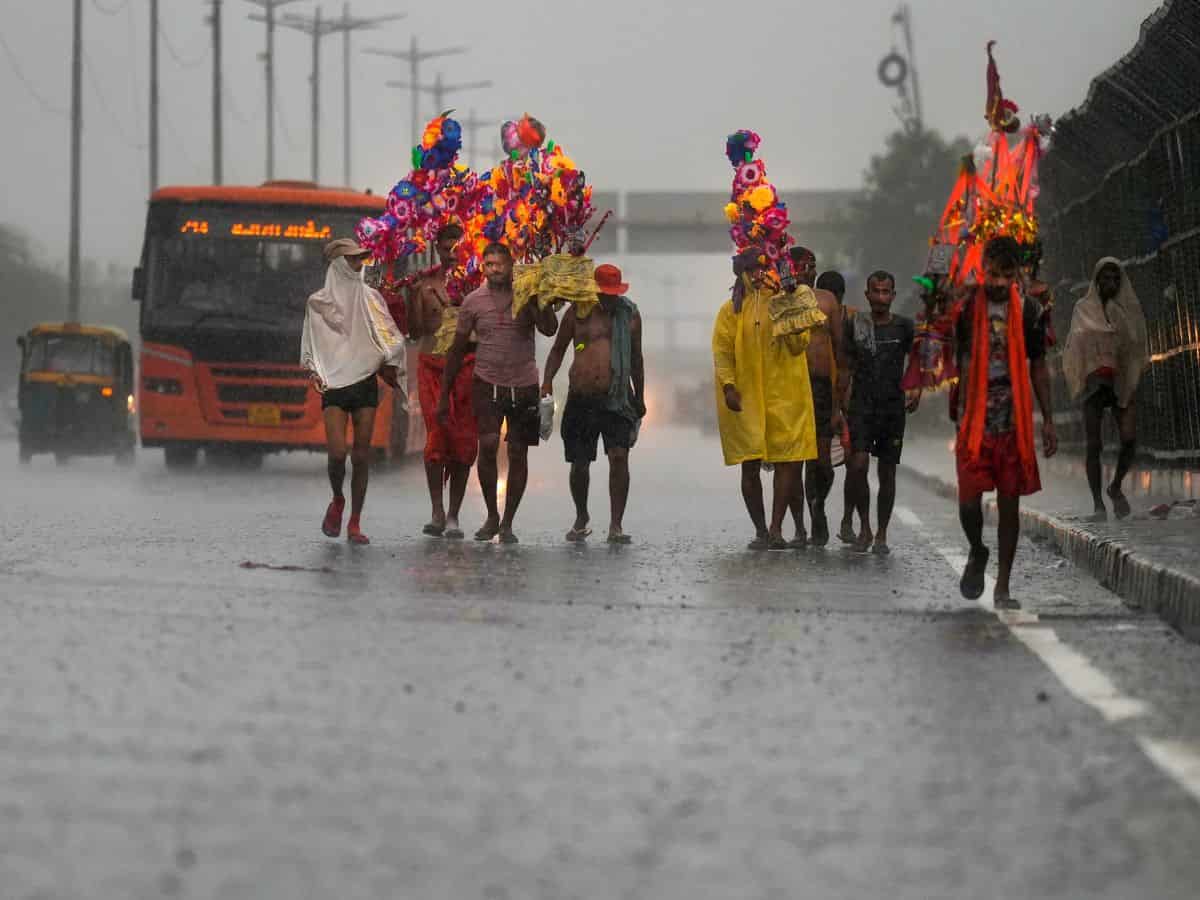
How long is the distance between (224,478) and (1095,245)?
9.55 metres

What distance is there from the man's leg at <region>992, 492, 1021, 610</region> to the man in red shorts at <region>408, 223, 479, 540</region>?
4.92 meters

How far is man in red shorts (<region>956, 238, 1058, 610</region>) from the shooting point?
11.1 m

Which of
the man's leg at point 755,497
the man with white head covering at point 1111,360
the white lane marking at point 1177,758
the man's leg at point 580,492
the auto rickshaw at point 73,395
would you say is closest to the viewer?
the white lane marking at point 1177,758

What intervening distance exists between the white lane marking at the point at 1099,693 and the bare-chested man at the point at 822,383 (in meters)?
3.36

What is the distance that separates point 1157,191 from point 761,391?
226 inches

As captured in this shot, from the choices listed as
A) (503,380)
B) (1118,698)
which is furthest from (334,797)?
(503,380)

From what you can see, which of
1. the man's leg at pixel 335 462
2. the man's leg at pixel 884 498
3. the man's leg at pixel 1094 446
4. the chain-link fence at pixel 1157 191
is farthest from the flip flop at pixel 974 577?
the chain-link fence at pixel 1157 191

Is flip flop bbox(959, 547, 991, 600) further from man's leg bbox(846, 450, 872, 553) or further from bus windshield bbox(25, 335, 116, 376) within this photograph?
bus windshield bbox(25, 335, 116, 376)

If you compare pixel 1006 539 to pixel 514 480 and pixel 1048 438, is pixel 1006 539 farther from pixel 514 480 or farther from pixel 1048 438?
pixel 514 480

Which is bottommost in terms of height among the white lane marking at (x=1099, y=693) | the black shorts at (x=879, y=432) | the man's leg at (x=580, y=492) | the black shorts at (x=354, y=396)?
the white lane marking at (x=1099, y=693)

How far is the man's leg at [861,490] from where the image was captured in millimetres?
14961

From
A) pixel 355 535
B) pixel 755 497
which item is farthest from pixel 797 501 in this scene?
pixel 355 535

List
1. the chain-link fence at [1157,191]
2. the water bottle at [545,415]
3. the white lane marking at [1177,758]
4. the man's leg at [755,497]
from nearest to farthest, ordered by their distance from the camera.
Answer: the white lane marking at [1177,758]
the man's leg at [755,497]
the water bottle at [545,415]
the chain-link fence at [1157,191]

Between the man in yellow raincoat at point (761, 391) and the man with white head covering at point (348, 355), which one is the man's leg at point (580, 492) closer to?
the man in yellow raincoat at point (761, 391)
